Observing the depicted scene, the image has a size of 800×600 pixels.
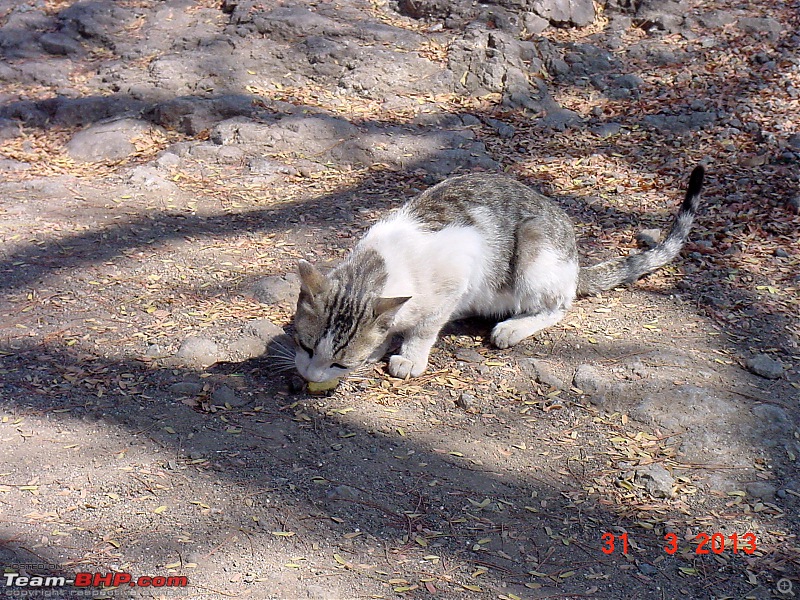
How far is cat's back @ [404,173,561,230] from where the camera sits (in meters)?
4.96

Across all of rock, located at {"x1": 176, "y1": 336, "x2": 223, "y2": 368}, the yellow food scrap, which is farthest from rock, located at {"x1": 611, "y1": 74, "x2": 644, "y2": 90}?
rock, located at {"x1": 176, "y1": 336, "x2": 223, "y2": 368}

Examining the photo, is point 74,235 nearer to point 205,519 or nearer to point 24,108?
point 24,108

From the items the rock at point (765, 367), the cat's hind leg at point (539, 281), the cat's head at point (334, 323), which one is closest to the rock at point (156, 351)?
the cat's head at point (334, 323)

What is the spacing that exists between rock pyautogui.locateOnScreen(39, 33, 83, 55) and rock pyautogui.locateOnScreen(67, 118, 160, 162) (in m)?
1.74

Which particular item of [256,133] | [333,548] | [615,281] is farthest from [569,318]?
[256,133]

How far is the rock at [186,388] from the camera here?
168 inches

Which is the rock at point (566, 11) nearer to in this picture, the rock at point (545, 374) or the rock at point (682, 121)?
the rock at point (682, 121)

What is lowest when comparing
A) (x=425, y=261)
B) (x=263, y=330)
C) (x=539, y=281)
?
(x=263, y=330)

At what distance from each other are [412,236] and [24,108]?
17.3 feet

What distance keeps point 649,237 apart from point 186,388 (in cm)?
393

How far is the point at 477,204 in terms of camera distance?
5.13m

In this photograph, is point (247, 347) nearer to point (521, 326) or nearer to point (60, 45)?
point (521, 326)

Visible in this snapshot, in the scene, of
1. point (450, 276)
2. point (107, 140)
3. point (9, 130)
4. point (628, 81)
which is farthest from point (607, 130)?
point (9, 130)

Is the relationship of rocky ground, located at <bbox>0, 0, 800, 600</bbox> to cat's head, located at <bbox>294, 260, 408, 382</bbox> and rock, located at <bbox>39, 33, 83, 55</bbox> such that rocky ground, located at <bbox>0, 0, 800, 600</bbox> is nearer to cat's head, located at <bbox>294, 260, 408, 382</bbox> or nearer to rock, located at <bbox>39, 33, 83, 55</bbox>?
rock, located at <bbox>39, 33, 83, 55</bbox>
